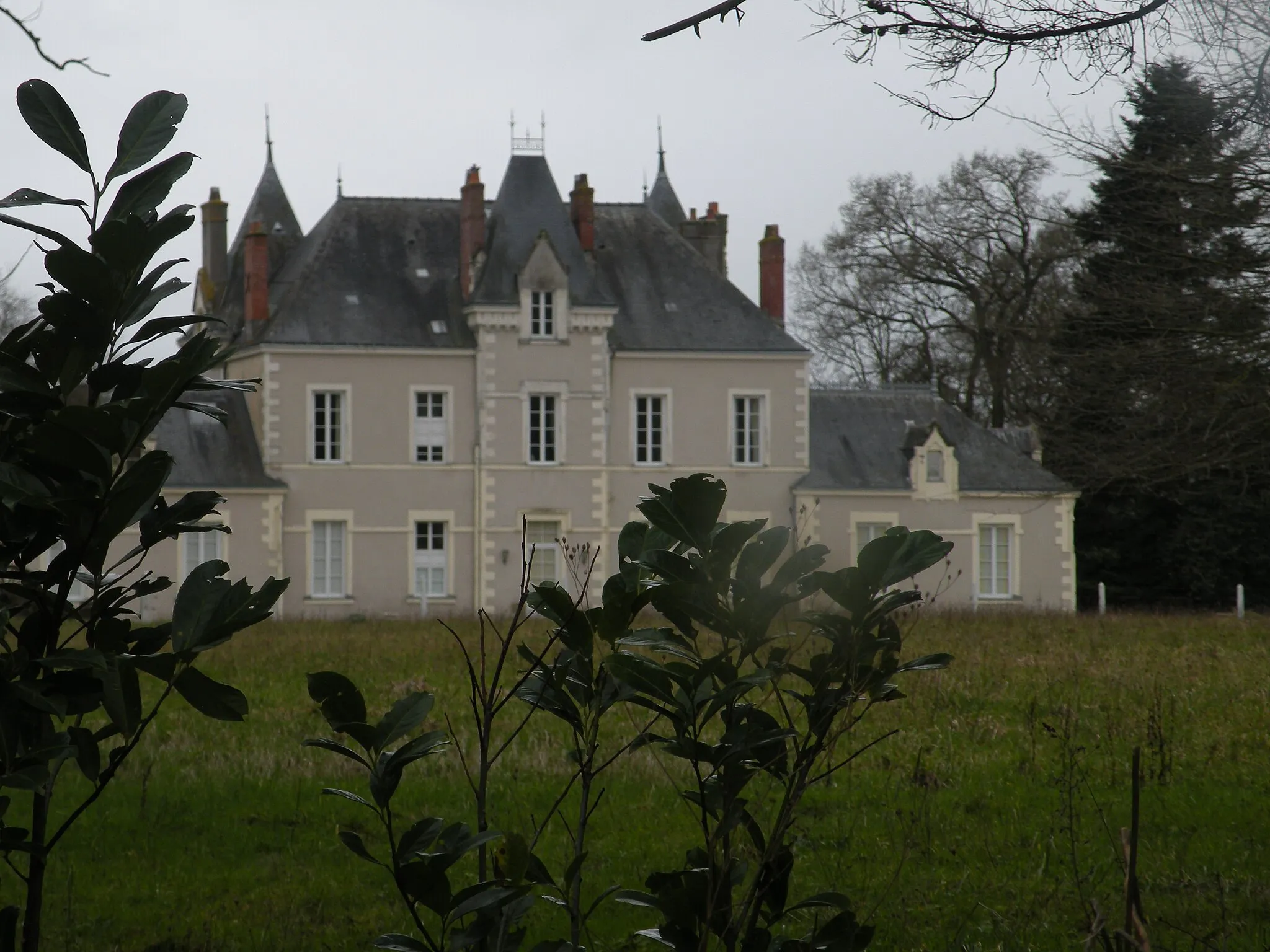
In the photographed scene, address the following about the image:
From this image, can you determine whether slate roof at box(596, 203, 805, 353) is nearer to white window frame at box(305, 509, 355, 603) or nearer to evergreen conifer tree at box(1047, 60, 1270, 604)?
white window frame at box(305, 509, 355, 603)

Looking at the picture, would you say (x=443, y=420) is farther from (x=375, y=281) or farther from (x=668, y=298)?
(x=668, y=298)

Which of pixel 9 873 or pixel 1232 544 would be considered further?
pixel 1232 544

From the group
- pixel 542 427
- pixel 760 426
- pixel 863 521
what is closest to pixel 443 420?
pixel 542 427

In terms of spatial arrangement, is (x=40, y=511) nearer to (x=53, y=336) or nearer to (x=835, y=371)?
(x=53, y=336)

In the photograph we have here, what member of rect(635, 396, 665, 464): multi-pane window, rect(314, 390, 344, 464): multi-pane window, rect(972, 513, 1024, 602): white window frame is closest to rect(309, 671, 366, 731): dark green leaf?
rect(314, 390, 344, 464): multi-pane window

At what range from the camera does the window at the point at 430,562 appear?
108 feet

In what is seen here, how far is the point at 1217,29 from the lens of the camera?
6703 mm

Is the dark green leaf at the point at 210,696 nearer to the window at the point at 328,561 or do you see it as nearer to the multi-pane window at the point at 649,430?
the window at the point at 328,561

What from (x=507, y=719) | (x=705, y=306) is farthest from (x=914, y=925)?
(x=705, y=306)

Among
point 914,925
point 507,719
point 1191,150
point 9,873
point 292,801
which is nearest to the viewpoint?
point 914,925

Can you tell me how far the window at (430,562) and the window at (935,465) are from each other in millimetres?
11533

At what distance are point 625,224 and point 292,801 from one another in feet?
93.5

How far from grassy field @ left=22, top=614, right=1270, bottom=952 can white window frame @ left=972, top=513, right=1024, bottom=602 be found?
70.3ft

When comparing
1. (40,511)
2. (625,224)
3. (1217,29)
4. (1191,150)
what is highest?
(625,224)
